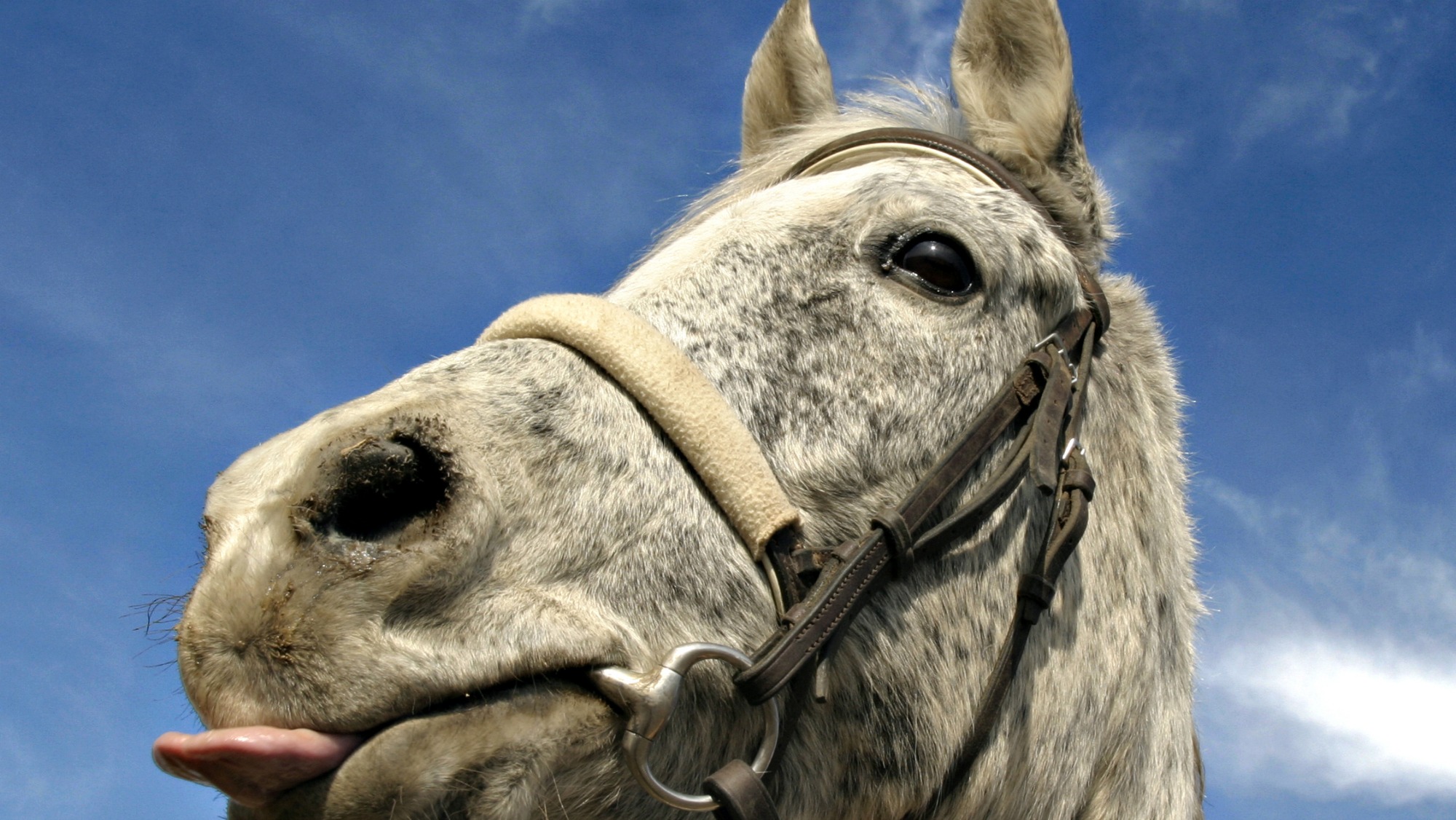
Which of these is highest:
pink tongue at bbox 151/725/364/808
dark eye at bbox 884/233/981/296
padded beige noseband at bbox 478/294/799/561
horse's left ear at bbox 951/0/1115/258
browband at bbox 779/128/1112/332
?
horse's left ear at bbox 951/0/1115/258

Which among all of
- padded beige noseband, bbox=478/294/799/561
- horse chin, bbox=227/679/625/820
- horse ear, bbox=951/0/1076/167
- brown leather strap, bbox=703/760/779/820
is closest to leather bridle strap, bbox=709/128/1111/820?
brown leather strap, bbox=703/760/779/820

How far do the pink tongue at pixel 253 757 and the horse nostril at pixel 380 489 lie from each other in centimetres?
34

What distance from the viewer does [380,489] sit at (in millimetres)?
1773

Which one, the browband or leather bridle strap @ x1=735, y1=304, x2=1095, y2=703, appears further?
the browband

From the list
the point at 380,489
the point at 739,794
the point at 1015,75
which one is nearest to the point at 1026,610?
the point at 739,794

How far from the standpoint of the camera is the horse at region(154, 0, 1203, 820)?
5.67 feet

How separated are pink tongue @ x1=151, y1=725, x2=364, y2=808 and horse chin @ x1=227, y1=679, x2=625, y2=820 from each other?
Answer: 0.09ft

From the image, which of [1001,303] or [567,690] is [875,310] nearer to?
[1001,303]

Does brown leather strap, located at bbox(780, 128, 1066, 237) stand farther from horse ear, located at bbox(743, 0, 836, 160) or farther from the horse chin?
the horse chin

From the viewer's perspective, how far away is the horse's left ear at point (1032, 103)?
3.26 metres

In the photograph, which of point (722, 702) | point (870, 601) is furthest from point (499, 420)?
point (870, 601)

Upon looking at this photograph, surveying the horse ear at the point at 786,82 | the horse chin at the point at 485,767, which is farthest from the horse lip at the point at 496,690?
the horse ear at the point at 786,82

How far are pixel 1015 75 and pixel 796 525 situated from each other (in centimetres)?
204

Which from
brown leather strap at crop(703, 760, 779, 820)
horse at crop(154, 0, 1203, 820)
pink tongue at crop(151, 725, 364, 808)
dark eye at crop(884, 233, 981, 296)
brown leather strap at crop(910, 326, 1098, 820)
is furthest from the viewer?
dark eye at crop(884, 233, 981, 296)
